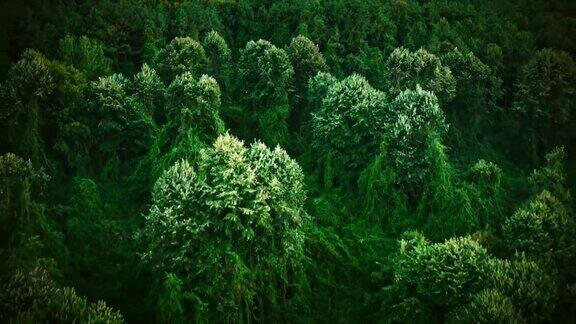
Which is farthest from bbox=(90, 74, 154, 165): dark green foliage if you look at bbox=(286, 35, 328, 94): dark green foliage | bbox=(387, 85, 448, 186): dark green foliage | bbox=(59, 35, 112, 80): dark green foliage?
bbox=(387, 85, 448, 186): dark green foliage

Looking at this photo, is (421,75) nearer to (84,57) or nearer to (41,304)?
(84,57)

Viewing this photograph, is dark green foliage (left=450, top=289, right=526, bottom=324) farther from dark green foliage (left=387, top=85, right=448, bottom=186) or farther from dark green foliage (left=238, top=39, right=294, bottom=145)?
dark green foliage (left=238, top=39, right=294, bottom=145)

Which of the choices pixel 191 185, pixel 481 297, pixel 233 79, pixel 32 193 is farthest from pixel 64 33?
pixel 481 297

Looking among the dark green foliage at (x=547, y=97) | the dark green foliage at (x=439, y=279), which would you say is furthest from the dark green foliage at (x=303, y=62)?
the dark green foliage at (x=439, y=279)

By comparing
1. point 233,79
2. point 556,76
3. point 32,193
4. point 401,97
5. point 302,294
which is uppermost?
point 233,79

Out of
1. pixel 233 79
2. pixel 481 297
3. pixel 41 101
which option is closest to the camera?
pixel 481 297

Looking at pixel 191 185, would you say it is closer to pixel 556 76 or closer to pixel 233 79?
pixel 233 79

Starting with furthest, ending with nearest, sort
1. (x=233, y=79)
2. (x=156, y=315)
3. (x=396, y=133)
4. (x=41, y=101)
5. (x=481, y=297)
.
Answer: (x=233, y=79) < (x=396, y=133) < (x=41, y=101) < (x=156, y=315) < (x=481, y=297)

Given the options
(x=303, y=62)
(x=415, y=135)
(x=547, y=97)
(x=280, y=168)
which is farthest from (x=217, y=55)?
(x=547, y=97)
